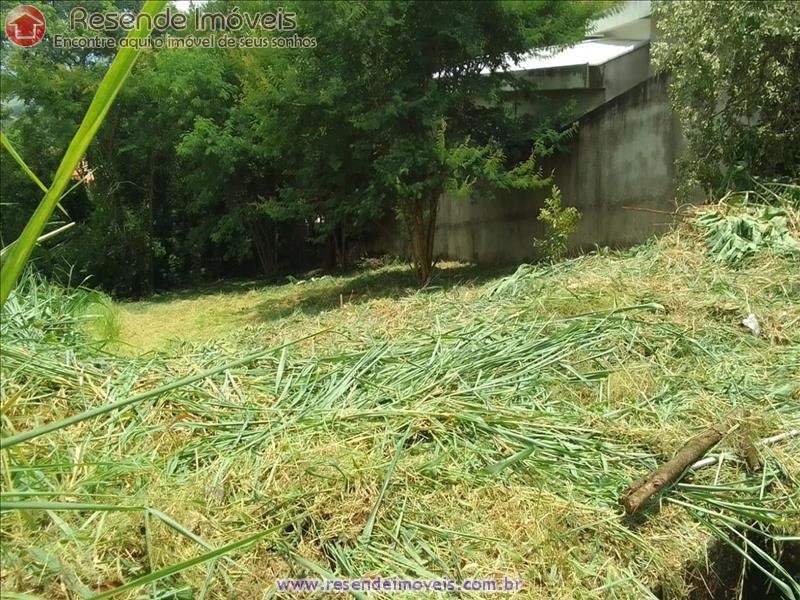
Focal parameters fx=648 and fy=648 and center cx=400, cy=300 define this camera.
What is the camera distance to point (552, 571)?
1857 millimetres

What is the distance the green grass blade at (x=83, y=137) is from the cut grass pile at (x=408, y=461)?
38 cm

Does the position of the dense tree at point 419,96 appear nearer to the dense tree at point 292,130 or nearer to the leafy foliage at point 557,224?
the dense tree at point 292,130

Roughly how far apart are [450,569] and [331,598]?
35 centimetres

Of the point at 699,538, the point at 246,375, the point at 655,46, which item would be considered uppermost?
the point at 655,46

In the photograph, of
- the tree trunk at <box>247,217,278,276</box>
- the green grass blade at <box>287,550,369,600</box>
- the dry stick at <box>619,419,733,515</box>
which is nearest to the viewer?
the green grass blade at <box>287,550,369,600</box>

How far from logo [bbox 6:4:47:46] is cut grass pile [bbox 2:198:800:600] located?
8.96 meters

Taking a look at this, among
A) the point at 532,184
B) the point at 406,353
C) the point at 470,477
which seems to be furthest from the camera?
the point at 532,184

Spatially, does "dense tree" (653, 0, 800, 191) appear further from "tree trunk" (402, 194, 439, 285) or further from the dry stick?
the dry stick

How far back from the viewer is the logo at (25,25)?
33.3 ft

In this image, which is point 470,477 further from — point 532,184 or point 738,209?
point 532,184

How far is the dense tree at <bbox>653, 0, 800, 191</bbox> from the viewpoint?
557 centimetres

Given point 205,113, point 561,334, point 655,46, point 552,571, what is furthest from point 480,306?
point 205,113

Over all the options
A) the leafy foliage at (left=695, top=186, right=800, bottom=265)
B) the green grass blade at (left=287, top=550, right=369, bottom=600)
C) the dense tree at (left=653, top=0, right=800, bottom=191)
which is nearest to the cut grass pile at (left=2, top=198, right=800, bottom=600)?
the green grass blade at (left=287, top=550, right=369, bottom=600)

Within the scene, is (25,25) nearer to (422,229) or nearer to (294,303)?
(294,303)
